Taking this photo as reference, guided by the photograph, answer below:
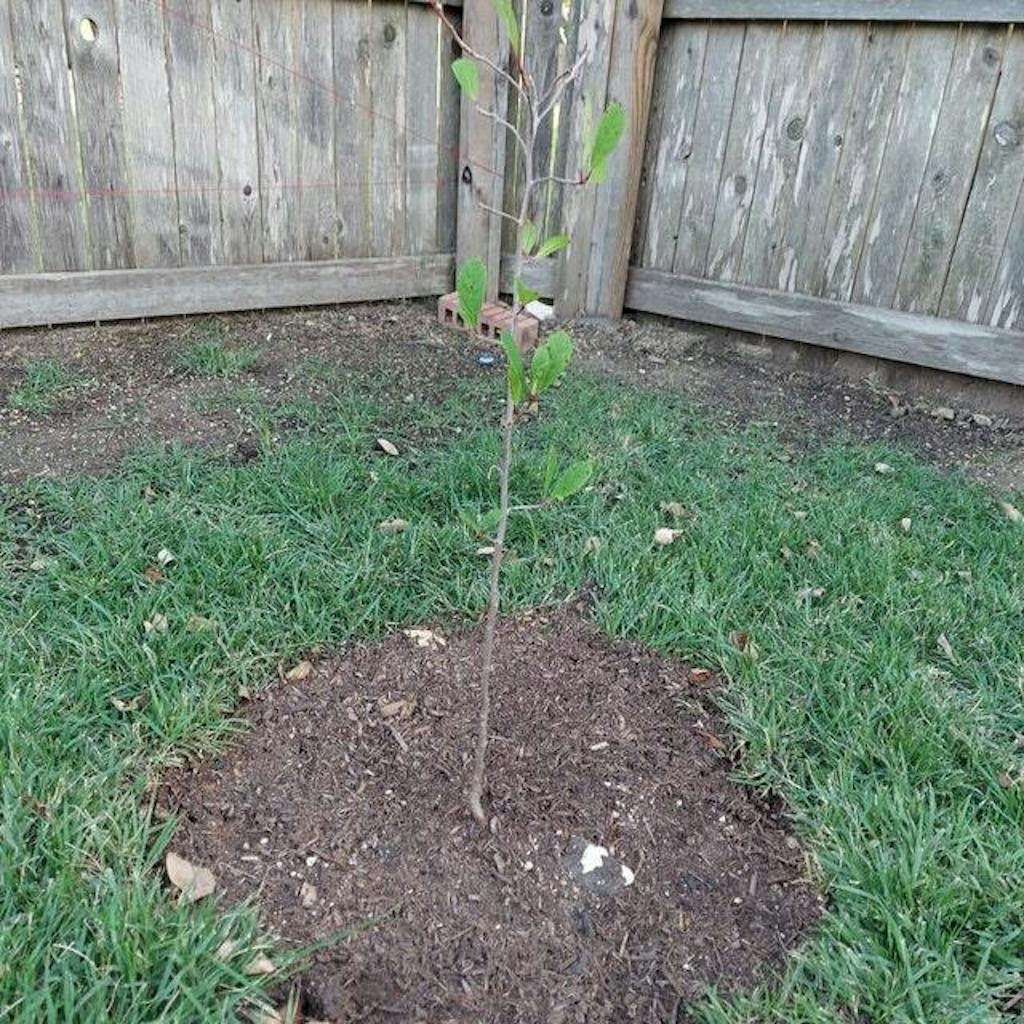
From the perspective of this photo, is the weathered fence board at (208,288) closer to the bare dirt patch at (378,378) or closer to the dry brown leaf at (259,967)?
the bare dirt patch at (378,378)

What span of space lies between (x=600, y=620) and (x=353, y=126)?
298cm

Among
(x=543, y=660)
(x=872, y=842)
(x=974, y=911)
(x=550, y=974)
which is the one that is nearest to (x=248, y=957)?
(x=550, y=974)

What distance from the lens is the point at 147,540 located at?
94.8 inches

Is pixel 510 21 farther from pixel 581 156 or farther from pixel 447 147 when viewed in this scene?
pixel 447 147

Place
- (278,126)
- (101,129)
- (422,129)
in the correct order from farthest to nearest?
1. (422,129)
2. (278,126)
3. (101,129)

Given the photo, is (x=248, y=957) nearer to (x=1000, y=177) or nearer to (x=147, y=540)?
(x=147, y=540)

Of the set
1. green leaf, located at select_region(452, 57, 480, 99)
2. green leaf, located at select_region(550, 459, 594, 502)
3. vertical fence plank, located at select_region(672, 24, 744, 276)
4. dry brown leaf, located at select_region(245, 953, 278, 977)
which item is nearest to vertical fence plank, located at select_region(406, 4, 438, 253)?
vertical fence plank, located at select_region(672, 24, 744, 276)

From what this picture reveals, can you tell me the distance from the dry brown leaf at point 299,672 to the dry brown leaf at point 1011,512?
221cm

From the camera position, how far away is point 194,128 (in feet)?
12.6

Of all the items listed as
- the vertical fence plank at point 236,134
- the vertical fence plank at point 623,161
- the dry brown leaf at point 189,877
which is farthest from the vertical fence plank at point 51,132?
the dry brown leaf at point 189,877

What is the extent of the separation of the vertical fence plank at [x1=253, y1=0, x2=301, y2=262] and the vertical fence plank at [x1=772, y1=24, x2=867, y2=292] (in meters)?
2.21

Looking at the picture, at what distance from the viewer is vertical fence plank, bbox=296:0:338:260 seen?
396 cm

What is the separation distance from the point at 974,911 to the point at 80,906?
4.72 ft

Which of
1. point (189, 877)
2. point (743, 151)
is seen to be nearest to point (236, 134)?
point (743, 151)
